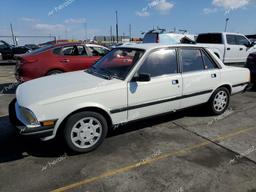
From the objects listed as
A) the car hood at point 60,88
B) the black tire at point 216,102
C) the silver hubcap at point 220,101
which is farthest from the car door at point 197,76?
the car hood at point 60,88

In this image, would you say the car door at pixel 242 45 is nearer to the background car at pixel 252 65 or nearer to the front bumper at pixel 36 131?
the background car at pixel 252 65

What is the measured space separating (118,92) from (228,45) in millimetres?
9411

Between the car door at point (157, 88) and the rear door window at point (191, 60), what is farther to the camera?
the rear door window at point (191, 60)

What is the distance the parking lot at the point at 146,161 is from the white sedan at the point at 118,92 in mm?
387

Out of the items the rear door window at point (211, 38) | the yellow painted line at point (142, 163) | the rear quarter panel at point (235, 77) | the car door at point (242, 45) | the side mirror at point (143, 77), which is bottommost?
the yellow painted line at point (142, 163)

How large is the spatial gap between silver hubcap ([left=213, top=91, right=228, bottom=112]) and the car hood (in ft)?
7.85

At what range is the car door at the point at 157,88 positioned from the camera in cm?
380

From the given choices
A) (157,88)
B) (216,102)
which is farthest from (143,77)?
(216,102)

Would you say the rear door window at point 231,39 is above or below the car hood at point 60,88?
above

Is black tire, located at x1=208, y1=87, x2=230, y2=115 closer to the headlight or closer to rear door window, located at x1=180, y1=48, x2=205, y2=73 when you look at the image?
rear door window, located at x1=180, y1=48, x2=205, y2=73

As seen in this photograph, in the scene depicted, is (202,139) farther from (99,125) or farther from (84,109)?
(84,109)

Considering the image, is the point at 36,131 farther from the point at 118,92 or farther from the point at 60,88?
the point at 118,92

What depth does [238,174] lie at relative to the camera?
303 centimetres

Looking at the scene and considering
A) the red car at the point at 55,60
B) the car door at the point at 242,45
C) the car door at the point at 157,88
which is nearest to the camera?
the car door at the point at 157,88
